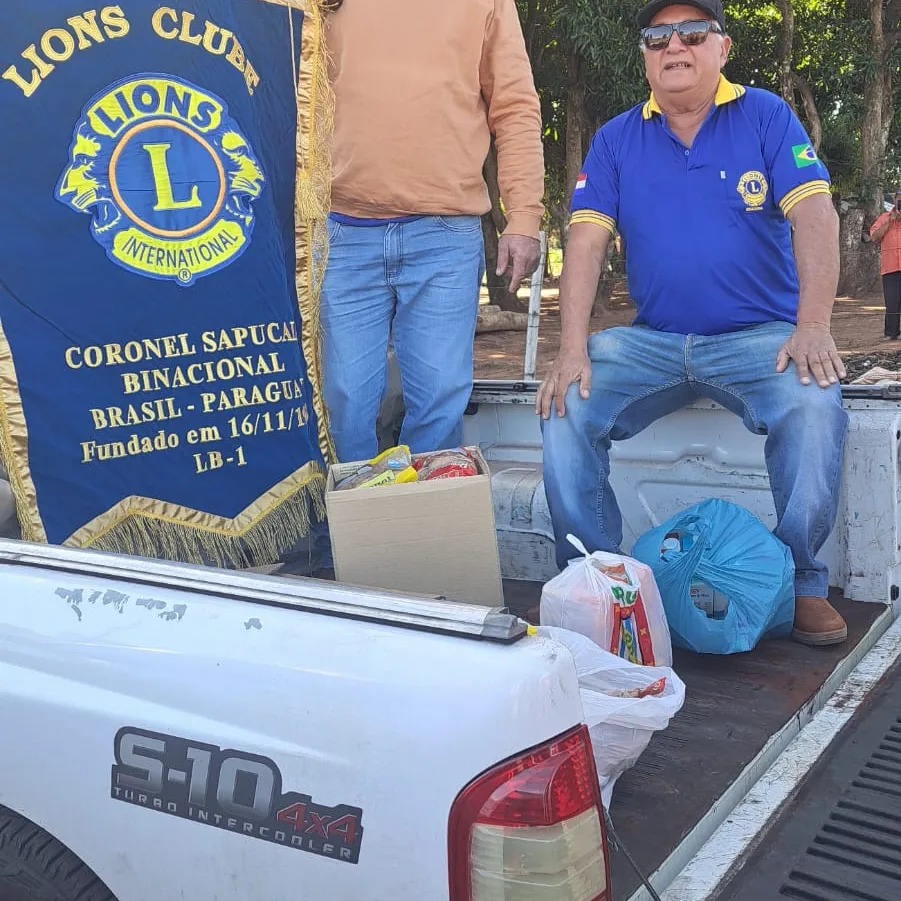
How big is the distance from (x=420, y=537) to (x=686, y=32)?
1654 mm

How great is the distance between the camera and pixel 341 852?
1165 millimetres

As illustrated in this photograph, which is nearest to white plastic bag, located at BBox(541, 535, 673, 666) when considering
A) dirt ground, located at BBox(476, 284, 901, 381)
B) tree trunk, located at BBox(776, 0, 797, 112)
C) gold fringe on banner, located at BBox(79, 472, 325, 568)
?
gold fringe on banner, located at BBox(79, 472, 325, 568)

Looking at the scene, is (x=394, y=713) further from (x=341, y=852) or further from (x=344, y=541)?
(x=344, y=541)

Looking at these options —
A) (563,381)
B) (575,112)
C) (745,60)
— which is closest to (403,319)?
(563,381)

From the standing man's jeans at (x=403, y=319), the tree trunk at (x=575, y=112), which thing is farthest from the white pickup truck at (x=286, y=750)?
the tree trunk at (x=575, y=112)

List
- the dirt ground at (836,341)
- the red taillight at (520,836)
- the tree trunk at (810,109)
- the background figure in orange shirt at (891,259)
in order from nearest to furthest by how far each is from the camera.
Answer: the red taillight at (520,836)
the dirt ground at (836,341)
the background figure in orange shirt at (891,259)
the tree trunk at (810,109)

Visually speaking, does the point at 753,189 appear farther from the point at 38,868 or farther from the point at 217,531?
the point at 38,868

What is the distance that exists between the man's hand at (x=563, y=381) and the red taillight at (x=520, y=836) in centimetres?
179

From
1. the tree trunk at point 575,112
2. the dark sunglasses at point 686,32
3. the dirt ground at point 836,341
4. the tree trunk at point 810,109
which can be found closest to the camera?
the dark sunglasses at point 686,32

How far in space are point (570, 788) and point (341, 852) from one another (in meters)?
0.28

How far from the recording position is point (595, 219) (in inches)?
120

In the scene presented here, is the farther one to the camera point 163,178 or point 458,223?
point 458,223

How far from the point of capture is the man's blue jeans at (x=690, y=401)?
2.51m

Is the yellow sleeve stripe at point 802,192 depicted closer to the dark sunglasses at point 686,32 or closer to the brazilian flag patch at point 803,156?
the brazilian flag patch at point 803,156
